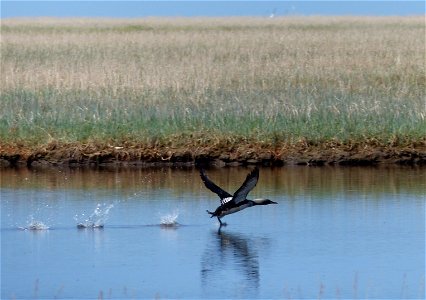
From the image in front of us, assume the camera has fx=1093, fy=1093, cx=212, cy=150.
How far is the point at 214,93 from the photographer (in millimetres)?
13594

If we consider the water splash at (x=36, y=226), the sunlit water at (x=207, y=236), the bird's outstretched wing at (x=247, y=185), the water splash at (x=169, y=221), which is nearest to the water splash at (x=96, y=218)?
the sunlit water at (x=207, y=236)

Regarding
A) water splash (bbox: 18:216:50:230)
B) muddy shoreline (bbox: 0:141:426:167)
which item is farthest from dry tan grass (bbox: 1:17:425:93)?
water splash (bbox: 18:216:50:230)

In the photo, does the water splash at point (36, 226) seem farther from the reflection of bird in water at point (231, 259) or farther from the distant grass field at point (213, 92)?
the distant grass field at point (213, 92)

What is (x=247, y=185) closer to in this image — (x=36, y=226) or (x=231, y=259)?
(x=231, y=259)

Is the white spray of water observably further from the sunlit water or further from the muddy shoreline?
the muddy shoreline

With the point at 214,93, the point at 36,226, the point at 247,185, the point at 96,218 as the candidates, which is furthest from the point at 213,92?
the point at 247,185

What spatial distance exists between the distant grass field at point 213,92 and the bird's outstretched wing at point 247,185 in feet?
11.1

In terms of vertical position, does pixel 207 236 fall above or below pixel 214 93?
below

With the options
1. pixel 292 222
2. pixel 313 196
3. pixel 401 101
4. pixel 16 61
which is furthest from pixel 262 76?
pixel 292 222

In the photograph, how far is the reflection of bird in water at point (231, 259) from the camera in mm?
6422

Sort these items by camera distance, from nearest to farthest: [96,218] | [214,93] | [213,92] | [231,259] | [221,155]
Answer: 1. [231,259]
2. [96,218]
3. [221,155]
4. [214,93]
5. [213,92]

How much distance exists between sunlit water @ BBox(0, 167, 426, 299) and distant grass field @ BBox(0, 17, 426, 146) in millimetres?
730

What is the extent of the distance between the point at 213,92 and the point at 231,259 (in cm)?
691

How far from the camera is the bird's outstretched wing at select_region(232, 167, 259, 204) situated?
730 centimetres
